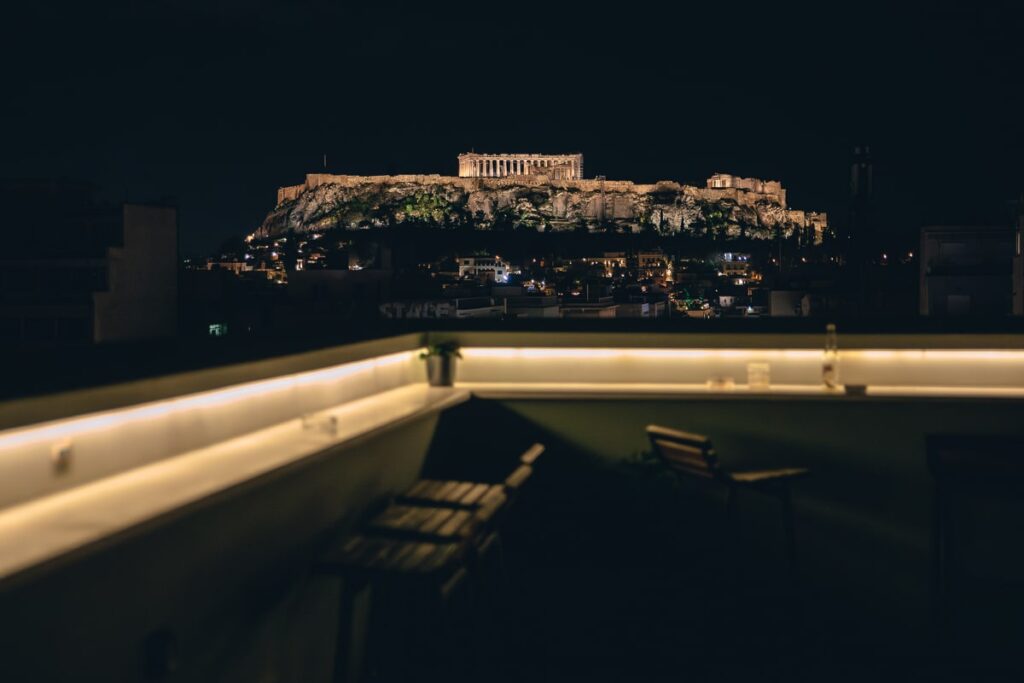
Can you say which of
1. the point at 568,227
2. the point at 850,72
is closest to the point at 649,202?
the point at 568,227

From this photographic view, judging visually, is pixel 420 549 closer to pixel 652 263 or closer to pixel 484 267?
pixel 484 267

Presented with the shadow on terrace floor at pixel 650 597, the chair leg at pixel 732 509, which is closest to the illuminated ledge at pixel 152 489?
the shadow on terrace floor at pixel 650 597

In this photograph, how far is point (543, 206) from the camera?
92250mm

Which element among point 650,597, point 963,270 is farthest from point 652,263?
point 650,597

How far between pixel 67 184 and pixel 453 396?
2933 centimetres

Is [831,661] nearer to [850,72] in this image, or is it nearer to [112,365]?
[112,365]

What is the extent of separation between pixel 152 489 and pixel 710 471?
6.54 feet

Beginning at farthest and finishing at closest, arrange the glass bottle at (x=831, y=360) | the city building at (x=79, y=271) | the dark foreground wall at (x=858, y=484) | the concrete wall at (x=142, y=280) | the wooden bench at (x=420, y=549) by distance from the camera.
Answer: the concrete wall at (x=142, y=280) < the city building at (x=79, y=271) < the glass bottle at (x=831, y=360) < the dark foreground wall at (x=858, y=484) < the wooden bench at (x=420, y=549)

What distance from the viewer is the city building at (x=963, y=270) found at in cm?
2261

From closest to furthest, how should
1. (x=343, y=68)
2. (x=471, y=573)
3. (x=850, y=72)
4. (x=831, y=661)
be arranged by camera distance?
(x=471, y=573), (x=831, y=661), (x=850, y=72), (x=343, y=68)

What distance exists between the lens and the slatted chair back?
3176mm

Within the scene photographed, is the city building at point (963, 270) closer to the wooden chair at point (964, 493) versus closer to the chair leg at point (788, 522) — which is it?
the wooden chair at point (964, 493)

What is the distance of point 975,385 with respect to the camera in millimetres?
4199

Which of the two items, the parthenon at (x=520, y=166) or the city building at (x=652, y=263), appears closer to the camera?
the city building at (x=652, y=263)
